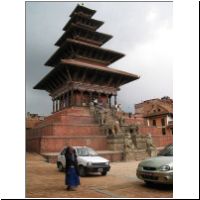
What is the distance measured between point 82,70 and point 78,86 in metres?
1.67

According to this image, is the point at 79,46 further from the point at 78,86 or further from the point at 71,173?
the point at 71,173

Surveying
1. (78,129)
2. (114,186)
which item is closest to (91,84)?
(78,129)

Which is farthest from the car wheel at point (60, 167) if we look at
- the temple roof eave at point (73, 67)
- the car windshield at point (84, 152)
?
the temple roof eave at point (73, 67)

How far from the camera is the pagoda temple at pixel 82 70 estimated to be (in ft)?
94.4

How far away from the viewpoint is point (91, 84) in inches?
1177

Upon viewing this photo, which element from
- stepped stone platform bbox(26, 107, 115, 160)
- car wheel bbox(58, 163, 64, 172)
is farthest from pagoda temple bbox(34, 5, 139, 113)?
car wheel bbox(58, 163, 64, 172)

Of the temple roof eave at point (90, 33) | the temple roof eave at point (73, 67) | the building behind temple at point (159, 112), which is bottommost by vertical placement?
the building behind temple at point (159, 112)

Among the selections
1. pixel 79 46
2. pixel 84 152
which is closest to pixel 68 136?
pixel 84 152

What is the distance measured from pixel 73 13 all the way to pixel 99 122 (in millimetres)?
18081

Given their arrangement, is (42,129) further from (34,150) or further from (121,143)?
(121,143)

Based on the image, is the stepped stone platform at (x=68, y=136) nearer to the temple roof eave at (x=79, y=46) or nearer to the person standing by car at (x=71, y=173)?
the person standing by car at (x=71, y=173)

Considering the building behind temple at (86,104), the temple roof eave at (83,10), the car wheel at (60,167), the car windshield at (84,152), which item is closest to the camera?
the car windshield at (84,152)

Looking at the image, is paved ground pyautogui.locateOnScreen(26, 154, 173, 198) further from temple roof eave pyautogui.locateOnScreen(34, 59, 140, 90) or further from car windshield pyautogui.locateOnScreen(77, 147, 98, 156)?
temple roof eave pyautogui.locateOnScreen(34, 59, 140, 90)

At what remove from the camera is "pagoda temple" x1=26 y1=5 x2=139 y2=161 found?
20562 millimetres
